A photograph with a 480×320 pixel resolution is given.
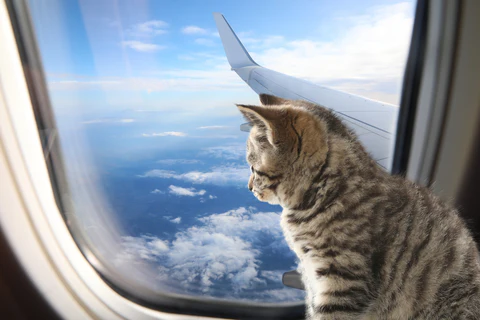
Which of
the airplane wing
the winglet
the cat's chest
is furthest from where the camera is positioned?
the airplane wing

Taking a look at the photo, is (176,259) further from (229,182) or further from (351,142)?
(351,142)

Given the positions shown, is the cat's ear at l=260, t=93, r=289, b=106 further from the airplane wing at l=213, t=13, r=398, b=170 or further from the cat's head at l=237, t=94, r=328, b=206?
the airplane wing at l=213, t=13, r=398, b=170

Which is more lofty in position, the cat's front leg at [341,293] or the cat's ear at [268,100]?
the cat's ear at [268,100]

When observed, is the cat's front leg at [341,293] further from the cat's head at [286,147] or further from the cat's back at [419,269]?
the cat's head at [286,147]

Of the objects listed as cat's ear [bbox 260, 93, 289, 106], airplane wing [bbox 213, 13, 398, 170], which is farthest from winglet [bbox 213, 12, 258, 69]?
cat's ear [bbox 260, 93, 289, 106]

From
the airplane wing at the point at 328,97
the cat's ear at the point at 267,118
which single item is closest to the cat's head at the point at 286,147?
the cat's ear at the point at 267,118

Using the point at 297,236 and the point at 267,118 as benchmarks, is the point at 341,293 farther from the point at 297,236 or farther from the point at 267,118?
the point at 267,118

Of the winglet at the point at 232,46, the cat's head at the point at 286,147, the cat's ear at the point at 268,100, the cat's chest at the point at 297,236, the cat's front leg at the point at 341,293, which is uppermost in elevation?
the winglet at the point at 232,46

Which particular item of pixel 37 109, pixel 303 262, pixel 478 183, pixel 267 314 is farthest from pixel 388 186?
pixel 37 109
